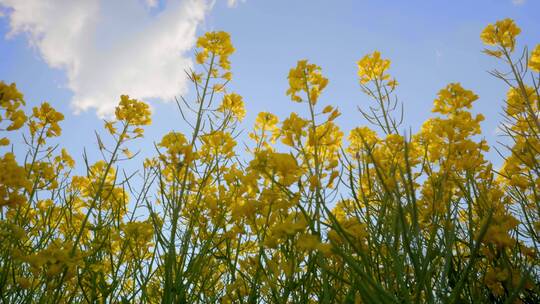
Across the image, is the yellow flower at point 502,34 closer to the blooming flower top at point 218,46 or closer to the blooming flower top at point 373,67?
the blooming flower top at point 373,67

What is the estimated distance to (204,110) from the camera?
2951 millimetres

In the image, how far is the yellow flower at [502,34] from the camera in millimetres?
3643

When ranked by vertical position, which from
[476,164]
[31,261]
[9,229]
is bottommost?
[31,261]

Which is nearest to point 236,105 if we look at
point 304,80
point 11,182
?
point 304,80

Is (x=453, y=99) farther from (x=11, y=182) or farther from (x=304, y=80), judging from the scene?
(x=11, y=182)

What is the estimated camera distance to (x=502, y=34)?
3699mm

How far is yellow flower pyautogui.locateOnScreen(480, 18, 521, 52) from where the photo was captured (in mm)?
3643

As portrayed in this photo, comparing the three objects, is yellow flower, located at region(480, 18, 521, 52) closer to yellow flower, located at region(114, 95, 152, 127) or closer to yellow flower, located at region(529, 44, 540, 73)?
yellow flower, located at region(529, 44, 540, 73)

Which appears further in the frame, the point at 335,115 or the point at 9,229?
the point at 335,115

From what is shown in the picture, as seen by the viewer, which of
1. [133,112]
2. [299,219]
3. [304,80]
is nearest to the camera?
[299,219]

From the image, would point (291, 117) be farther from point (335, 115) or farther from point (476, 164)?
point (476, 164)

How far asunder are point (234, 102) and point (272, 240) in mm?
2515

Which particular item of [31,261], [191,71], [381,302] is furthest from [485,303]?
[191,71]

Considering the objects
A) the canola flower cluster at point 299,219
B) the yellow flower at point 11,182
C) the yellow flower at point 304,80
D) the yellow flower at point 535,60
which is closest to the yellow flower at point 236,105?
the canola flower cluster at point 299,219
